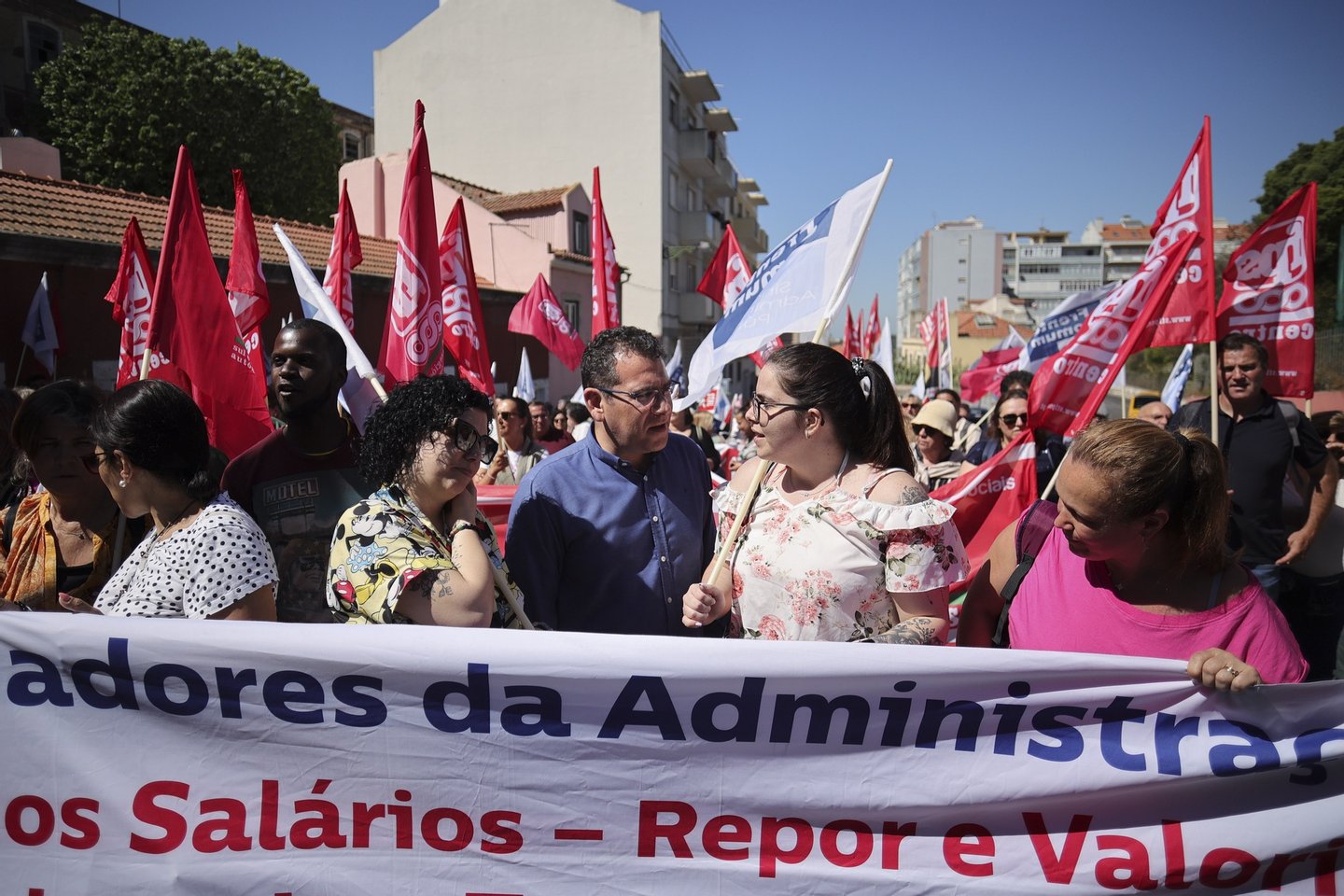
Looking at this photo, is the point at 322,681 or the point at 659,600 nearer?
the point at 322,681

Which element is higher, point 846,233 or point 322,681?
point 846,233

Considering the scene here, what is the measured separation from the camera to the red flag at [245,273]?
5.66 m

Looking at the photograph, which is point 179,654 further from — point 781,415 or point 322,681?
point 781,415

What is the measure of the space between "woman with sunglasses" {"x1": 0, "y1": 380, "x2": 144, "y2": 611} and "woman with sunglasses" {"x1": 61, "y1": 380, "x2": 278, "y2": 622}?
0.58 meters

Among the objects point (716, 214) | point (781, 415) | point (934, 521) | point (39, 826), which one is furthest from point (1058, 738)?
point (716, 214)

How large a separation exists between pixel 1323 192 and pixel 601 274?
29532mm

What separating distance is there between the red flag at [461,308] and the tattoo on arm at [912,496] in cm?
333

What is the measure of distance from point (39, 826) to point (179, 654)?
0.53 meters

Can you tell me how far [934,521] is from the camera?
2312 millimetres

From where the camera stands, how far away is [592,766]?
85.2 inches

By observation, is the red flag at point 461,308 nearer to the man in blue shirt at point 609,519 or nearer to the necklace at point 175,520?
the man in blue shirt at point 609,519

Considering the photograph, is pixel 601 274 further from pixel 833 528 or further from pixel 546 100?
pixel 546 100

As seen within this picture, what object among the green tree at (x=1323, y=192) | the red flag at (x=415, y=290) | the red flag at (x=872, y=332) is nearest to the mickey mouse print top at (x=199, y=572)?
the red flag at (x=415, y=290)

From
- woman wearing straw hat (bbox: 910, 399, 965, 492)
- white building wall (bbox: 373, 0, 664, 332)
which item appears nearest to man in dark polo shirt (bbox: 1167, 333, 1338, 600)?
woman wearing straw hat (bbox: 910, 399, 965, 492)
